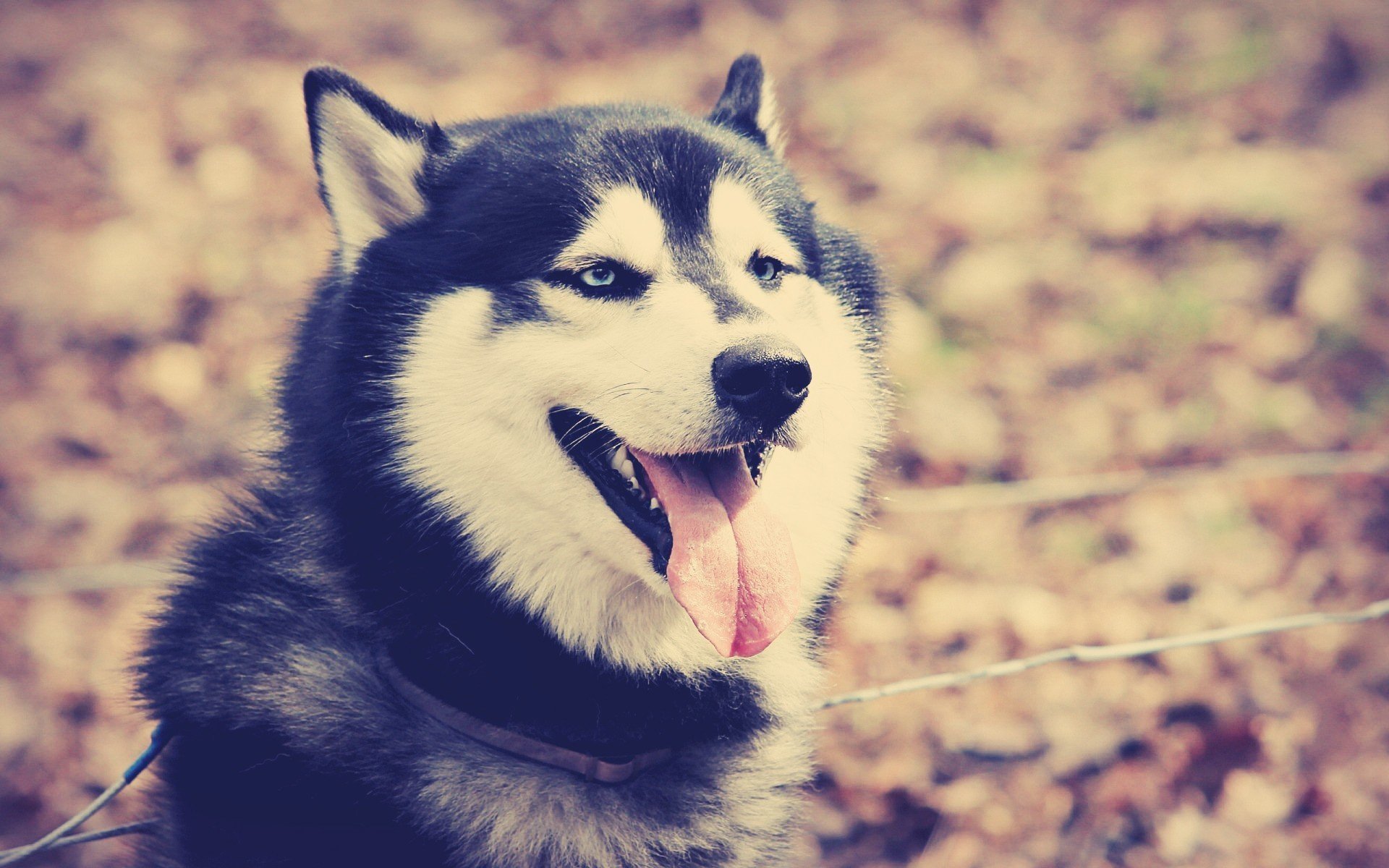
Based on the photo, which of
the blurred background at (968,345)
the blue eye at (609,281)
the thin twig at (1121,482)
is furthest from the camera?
the thin twig at (1121,482)

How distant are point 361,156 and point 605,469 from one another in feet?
2.93

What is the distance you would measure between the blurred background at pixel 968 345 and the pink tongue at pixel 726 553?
2.88 ft

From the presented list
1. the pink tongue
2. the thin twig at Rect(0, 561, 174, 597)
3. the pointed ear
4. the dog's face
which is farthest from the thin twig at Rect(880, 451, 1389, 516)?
the thin twig at Rect(0, 561, 174, 597)

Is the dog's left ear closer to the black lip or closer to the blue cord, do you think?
the black lip

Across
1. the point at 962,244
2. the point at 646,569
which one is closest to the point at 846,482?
the point at 646,569

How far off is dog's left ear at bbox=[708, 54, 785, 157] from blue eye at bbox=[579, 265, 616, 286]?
74cm

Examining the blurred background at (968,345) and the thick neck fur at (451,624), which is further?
the blurred background at (968,345)

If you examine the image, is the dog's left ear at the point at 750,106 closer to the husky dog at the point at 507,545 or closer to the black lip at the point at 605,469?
the husky dog at the point at 507,545

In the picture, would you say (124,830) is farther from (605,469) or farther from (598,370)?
(598,370)

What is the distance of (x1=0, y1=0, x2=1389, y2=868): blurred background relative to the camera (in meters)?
3.24

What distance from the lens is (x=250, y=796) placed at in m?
1.96

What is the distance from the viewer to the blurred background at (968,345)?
3.24 metres

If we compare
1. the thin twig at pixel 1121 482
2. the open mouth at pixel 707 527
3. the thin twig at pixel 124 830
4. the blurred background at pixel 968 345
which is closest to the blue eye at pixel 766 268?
the open mouth at pixel 707 527

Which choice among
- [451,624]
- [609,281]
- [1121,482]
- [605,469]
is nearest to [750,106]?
[609,281]
